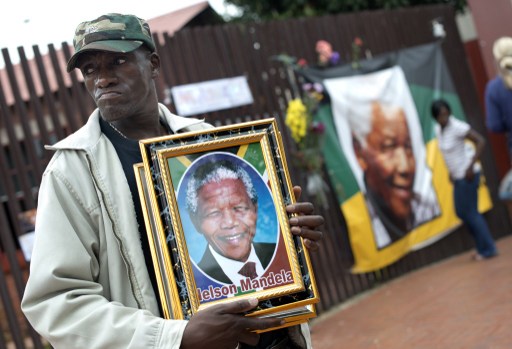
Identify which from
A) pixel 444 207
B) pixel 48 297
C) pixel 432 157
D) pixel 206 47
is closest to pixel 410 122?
pixel 432 157

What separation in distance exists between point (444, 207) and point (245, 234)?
338 inches

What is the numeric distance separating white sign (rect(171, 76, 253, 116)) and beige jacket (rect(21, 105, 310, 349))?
17.3 ft

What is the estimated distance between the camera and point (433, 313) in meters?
7.44

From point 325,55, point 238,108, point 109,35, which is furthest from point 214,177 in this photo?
point 325,55

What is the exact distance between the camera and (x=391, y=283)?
9703 millimetres

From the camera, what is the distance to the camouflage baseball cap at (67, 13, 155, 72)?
7.69ft

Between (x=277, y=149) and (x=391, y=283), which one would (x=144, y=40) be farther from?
(x=391, y=283)

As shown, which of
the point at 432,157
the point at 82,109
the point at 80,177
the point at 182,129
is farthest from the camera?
the point at 432,157

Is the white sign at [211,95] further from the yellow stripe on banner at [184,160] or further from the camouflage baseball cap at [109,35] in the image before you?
the yellow stripe on banner at [184,160]

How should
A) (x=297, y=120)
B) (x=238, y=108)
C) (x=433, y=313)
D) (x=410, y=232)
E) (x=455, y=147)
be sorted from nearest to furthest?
(x=433, y=313) → (x=238, y=108) → (x=297, y=120) → (x=410, y=232) → (x=455, y=147)

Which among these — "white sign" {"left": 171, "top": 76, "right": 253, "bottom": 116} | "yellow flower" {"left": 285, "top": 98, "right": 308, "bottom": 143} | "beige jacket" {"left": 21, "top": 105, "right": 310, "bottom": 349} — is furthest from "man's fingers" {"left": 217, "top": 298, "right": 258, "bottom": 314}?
"yellow flower" {"left": 285, "top": 98, "right": 308, "bottom": 143}

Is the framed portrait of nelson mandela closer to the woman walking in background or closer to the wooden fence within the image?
the wooden fence

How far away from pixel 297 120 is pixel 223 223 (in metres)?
6.41

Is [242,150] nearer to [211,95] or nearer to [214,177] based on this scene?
[214,177]
